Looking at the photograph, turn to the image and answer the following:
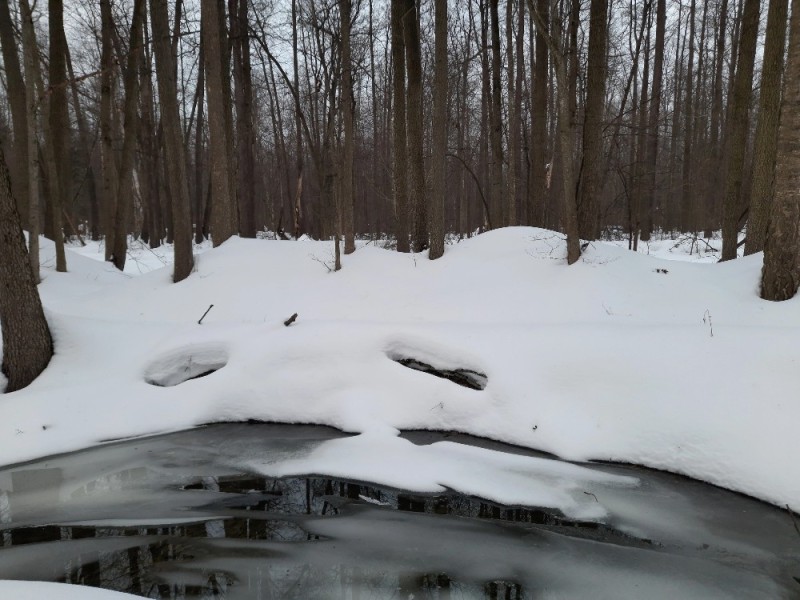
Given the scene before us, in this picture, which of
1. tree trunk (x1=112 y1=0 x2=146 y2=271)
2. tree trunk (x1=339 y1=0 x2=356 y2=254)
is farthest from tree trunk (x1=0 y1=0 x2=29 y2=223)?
tree trunk (x1=339 y1=0 x2=356 y2=254)

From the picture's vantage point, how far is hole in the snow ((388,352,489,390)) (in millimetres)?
6039

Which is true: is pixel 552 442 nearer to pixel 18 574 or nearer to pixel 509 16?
pixel 18 574

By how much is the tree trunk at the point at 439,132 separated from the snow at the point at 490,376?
50.4 inches

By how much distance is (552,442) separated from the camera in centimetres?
518

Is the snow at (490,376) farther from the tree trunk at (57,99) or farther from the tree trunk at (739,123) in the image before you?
the tree trunk at (57,99)

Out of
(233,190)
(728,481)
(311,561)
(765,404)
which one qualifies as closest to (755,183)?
(765,404)

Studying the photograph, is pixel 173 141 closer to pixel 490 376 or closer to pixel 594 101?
pixel 490 376

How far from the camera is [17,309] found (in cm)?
582

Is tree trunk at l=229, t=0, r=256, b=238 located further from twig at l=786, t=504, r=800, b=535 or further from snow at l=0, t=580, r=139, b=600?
twig at l=786, t=504, r=800, b=535

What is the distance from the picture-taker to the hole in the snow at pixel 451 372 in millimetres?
6039

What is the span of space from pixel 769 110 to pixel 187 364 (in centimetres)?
935

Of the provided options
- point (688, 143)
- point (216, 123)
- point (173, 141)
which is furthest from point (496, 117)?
point (688, 143)

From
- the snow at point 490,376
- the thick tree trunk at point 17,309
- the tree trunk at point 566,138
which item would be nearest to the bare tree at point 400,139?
the snow at point 490,376

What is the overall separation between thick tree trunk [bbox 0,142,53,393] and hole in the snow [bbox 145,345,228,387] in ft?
4.19
